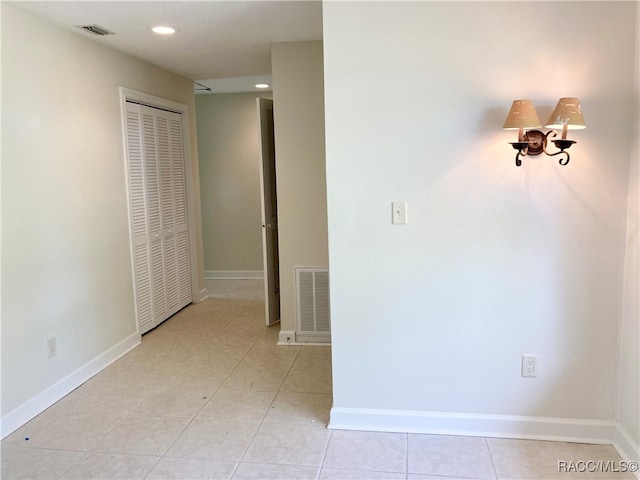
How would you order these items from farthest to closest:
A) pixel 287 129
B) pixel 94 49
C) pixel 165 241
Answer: pixel 165 241 → pixel 287 129 → pixel 94 49

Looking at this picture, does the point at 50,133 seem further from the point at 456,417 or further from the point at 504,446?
the point at 504,446

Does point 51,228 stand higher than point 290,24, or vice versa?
point 290,24

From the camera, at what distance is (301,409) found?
2840 mm

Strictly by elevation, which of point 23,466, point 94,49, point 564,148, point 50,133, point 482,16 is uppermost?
point 94,49

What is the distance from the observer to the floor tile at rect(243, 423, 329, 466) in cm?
235

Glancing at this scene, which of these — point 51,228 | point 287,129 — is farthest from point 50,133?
point 287,129

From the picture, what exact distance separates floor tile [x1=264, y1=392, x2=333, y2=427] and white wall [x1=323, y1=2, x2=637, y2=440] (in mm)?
340

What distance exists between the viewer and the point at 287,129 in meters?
3.77

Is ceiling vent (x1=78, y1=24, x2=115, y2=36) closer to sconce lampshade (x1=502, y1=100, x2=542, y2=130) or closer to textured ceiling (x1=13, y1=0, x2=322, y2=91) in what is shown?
textured ceiling (x1=13, y1=0, x2=322, y2=91)


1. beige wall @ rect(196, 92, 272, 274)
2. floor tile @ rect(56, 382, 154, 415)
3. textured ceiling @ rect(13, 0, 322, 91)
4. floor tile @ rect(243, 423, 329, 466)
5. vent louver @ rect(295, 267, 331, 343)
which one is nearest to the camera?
floor tile @ rect(243, 423, 329, 466)

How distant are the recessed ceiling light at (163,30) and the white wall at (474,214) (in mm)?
1347

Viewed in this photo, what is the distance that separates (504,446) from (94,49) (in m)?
3.60

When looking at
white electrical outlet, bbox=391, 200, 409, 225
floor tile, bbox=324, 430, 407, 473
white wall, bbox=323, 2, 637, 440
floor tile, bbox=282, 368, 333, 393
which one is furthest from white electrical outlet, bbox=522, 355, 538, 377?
floor tile, bbox=282, 368, 333, 393

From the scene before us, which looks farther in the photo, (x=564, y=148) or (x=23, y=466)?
(x=23, y=466)
